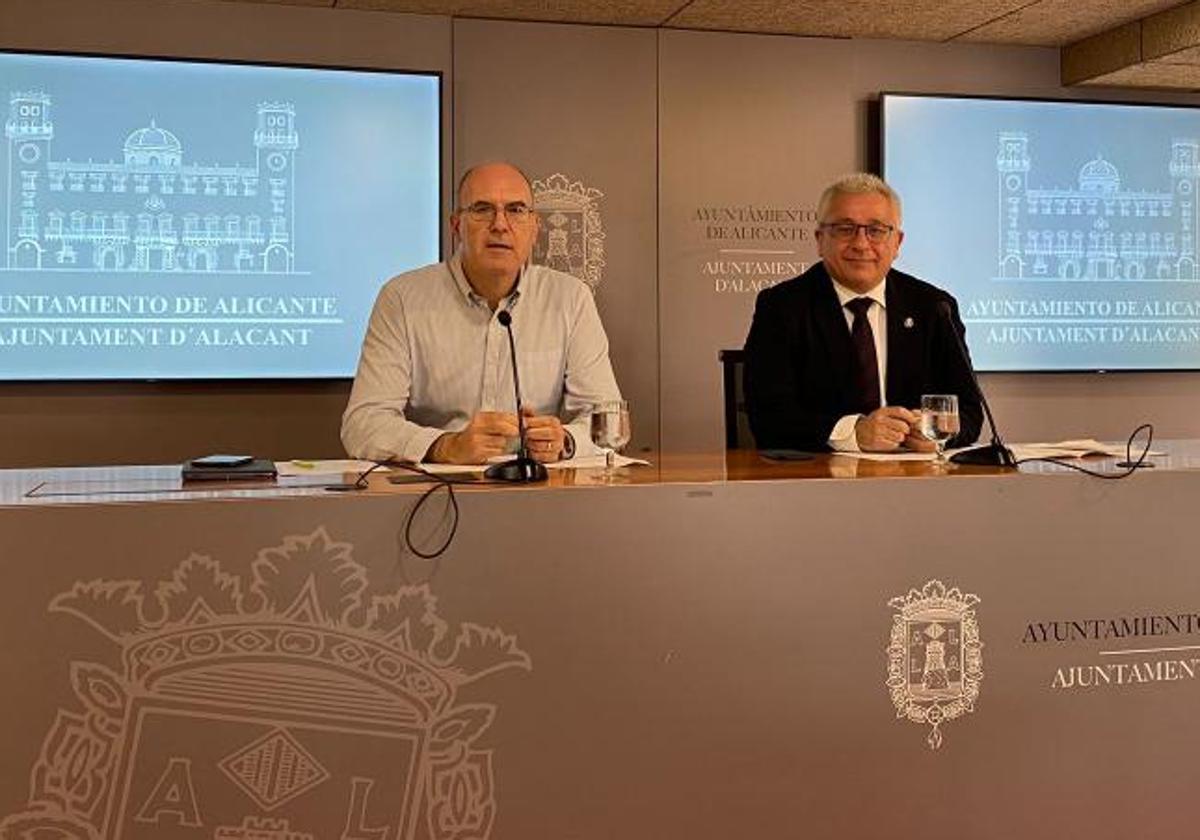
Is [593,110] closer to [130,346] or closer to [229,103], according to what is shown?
[229,103]

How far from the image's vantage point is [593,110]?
14.3ft

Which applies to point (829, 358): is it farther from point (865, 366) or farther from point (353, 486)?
point (353, 486)

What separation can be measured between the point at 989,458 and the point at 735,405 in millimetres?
1199

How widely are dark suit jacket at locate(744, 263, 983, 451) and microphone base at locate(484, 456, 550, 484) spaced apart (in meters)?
1.05

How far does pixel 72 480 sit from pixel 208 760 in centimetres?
54

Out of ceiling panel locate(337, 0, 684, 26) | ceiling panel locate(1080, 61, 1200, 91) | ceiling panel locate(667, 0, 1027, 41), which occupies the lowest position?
ceiling panel locate(1080, 61, 1200, 91)

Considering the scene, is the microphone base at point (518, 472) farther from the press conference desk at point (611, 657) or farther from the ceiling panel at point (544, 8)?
the ceiling panel at point (544, 8)

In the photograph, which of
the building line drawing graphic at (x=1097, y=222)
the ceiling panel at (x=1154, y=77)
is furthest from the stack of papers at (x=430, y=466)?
the ceiling panel at (x=1154, y=77)

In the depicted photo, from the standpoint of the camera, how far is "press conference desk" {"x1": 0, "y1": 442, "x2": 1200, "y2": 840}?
5.00 feet

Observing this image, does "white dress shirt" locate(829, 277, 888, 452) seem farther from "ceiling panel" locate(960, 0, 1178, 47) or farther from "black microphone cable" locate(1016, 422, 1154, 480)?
"ceiling panel" locate(960, 0, 1178, 47)

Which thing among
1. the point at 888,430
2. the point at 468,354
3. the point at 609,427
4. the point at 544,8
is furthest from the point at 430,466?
the point at 544,8

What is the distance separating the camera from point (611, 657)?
66.5 inches

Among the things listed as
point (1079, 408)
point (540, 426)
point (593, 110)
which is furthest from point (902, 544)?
point (1079, 408)

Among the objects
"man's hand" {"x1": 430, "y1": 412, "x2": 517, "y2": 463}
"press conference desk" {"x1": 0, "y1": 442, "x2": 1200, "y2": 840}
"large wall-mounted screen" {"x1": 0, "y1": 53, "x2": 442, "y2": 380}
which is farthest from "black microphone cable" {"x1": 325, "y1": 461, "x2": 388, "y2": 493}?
"large wall-mounted screen" {"x1": 0, "y1": 53, "x2": 442, "y2": 380}
